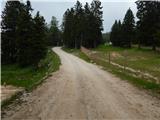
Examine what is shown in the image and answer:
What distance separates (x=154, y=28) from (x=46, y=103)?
2336 inches

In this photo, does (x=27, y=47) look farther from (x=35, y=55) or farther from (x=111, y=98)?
(x=111, y=98)

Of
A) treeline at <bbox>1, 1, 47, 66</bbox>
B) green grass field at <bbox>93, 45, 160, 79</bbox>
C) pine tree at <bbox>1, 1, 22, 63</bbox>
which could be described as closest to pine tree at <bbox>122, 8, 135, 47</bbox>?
green grass field at <bbox>93, 45, 160, 79</bbox>

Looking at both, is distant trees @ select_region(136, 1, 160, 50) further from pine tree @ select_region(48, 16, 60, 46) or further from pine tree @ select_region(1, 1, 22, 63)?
pine tree @ select_region(48, 16, 60, 46)

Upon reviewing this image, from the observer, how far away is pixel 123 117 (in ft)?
38.7

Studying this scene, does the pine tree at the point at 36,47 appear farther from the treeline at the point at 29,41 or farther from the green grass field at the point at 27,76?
the green grass field at the point at 27,76

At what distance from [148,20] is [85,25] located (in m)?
20.9

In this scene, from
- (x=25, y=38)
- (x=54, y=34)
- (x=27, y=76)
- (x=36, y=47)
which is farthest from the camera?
(x=54, y=34)

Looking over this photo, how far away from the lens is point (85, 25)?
8838 centimetres

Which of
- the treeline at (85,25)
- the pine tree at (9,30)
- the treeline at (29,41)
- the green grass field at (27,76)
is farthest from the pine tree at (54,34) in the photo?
the green grass field at (27,76)

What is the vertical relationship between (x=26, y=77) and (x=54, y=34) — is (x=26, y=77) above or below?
below

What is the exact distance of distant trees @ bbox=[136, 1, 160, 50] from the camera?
71688mm

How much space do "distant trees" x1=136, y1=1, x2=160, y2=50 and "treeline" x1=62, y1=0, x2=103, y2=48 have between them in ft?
54.0

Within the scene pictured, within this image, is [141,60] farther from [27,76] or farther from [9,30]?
[9,30]

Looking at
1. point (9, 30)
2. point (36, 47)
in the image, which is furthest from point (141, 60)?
point (9, 30)
